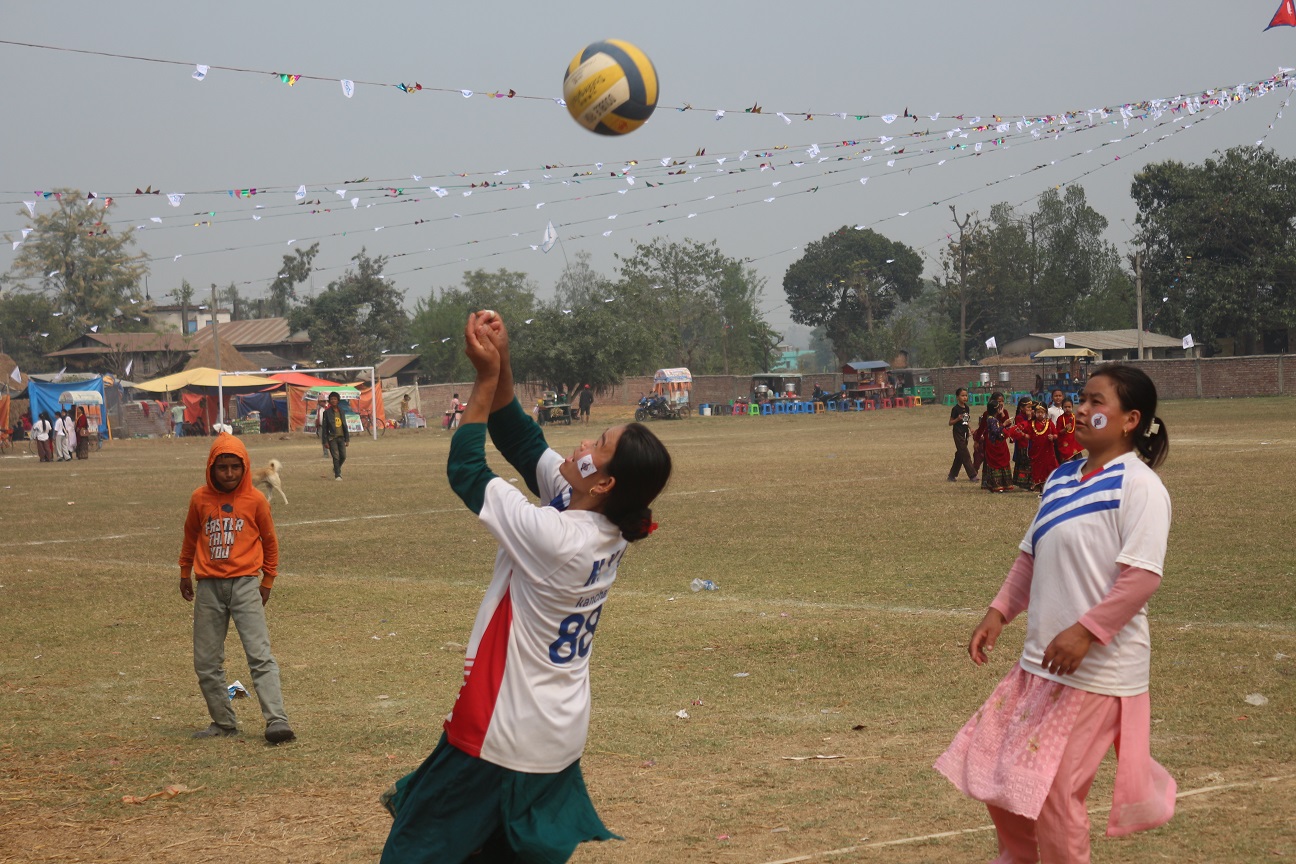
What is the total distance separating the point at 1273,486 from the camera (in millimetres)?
18203

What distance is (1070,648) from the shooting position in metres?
3.71

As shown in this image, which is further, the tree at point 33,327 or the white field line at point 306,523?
the tree at point 33,327

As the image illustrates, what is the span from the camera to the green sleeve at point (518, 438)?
3723mm

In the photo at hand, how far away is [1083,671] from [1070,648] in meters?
0.15

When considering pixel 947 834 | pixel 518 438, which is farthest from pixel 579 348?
pixel 518 438

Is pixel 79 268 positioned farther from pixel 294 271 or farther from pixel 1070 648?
pixel 1070 648

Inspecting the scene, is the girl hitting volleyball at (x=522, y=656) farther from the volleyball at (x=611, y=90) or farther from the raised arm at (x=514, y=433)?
the volleyball at (x=611, y=90)

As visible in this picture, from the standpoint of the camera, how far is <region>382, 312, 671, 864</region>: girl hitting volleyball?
336 cm

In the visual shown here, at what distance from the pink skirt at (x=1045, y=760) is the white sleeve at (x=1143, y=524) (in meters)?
0.43

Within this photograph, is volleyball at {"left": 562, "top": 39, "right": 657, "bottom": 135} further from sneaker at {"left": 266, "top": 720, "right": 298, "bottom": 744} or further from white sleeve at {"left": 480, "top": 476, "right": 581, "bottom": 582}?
white sleeve at {"left": 480, "top": 476, "right": 581, "bottom": 582}

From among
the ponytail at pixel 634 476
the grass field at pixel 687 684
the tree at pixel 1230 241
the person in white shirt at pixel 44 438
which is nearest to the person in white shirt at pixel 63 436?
the person in white shirt at pixel 44 438

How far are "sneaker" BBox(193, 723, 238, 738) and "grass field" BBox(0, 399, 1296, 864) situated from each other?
17 cm

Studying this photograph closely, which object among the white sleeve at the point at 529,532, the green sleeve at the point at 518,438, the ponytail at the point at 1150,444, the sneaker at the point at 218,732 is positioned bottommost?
the sneaker at the point at 218,732

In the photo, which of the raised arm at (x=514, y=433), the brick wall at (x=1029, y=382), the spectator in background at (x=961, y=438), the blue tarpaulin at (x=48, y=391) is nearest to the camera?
the raised arm at (x=514, y=433)
